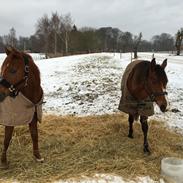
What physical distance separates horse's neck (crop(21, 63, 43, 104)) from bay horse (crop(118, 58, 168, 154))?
6.02 ft

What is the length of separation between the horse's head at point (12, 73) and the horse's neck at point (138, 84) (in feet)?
7.10

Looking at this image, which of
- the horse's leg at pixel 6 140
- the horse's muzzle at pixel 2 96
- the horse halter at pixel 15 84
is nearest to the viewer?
the horse halter at pixel 15 84

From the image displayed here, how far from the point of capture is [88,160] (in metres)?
5.48

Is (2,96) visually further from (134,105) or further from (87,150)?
(134,105)

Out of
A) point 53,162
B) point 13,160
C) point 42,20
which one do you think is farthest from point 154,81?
point 42,20

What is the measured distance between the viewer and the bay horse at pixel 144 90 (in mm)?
5441

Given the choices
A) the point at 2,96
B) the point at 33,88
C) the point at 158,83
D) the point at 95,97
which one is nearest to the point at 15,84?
the point at 2,96

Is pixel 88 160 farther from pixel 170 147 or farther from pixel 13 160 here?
pixel 170 147

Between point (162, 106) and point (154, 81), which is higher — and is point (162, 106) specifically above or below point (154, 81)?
below

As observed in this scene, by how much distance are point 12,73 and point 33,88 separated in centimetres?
51

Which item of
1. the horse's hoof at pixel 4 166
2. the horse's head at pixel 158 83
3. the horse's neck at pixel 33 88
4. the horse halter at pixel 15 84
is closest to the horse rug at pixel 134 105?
the horse's head at pixel 158 83

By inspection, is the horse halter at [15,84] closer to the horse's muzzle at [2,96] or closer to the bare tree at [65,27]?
the horse's muzzle at [2,96]

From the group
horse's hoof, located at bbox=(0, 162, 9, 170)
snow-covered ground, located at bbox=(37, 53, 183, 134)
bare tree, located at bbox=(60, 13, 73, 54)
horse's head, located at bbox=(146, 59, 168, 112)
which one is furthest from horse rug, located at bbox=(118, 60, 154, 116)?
bare tree, located at bbox=(60, 13, 73, 54)

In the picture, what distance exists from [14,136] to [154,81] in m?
2.95
